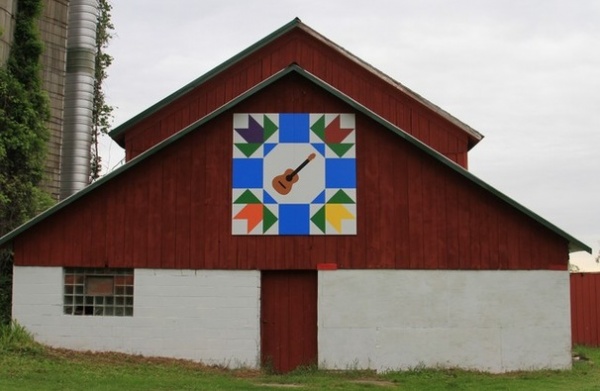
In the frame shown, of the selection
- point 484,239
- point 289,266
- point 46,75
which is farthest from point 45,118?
point 484,239

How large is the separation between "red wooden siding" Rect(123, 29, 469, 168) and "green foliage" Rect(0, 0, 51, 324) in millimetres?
5156

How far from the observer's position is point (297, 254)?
18.0 meters

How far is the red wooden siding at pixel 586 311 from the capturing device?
25109mm

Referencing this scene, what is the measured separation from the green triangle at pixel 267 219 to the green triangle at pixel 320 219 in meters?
0.86

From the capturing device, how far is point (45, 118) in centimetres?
2522

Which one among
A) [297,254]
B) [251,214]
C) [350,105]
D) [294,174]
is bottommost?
[297,254]

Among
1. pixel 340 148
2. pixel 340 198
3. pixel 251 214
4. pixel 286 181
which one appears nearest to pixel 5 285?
pixel 251 214

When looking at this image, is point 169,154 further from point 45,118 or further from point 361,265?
point 45,118

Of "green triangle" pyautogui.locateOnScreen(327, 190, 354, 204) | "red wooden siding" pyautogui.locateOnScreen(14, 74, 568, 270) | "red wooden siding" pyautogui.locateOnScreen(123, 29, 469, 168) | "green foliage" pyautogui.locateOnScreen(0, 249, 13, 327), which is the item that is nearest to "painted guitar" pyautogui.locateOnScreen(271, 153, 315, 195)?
"green triangle" pyautogui.locateOnScreen(327, 190, 354, 204)

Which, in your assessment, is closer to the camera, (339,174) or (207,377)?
(207,377)

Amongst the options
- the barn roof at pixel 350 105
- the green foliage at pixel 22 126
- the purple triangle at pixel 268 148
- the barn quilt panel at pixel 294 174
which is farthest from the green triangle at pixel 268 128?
the green foliage at pixel 22 126

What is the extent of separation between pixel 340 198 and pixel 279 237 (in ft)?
5.29

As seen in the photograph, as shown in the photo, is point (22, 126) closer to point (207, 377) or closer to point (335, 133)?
point (335, 133)

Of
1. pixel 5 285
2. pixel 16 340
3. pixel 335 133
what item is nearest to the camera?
pixel 16 340
